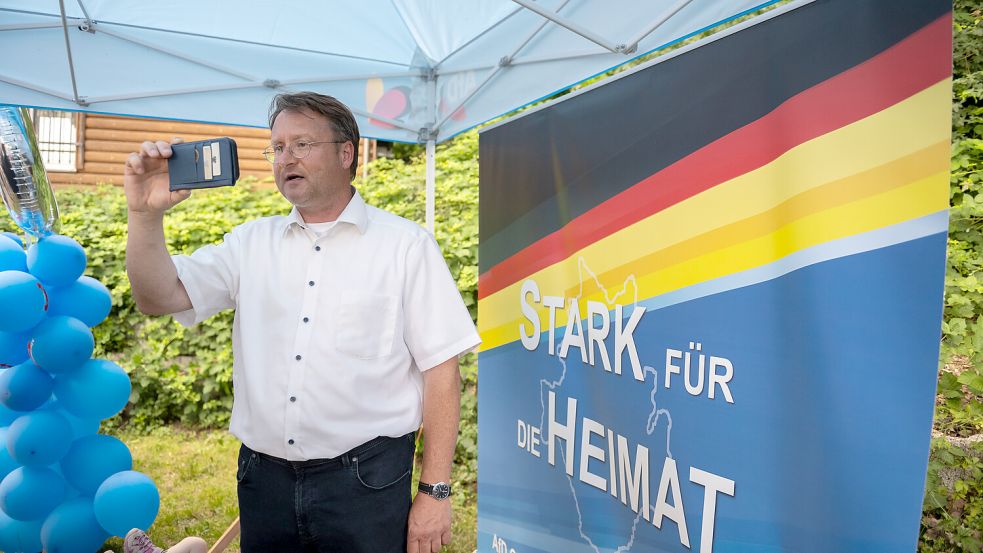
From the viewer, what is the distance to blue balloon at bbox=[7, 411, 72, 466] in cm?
243

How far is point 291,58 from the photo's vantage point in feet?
10.3

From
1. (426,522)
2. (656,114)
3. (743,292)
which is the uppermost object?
(656,114)

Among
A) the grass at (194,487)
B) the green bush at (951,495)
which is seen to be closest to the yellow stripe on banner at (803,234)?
the green bush at (951,495)

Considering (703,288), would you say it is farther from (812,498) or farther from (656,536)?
(656,536)

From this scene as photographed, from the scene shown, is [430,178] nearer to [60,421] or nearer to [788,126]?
[60,421]

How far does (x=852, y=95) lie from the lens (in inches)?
54.5

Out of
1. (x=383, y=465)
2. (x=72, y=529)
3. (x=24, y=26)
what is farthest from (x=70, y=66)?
(x=383, y=465)

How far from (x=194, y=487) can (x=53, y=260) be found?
2347 millimetres

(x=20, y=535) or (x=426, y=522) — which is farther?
(x=20, y=535)

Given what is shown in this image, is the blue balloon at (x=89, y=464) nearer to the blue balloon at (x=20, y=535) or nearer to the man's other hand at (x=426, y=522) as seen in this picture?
the blue balloon at (x=20, y=535)

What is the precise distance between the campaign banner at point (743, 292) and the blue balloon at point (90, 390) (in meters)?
1.48

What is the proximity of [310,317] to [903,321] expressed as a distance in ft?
4.21

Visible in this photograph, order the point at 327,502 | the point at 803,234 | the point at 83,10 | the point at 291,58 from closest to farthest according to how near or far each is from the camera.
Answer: the point at 803,234
the point at 327,502
the point at 83,10
the point at 291,58

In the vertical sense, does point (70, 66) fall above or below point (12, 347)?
above
